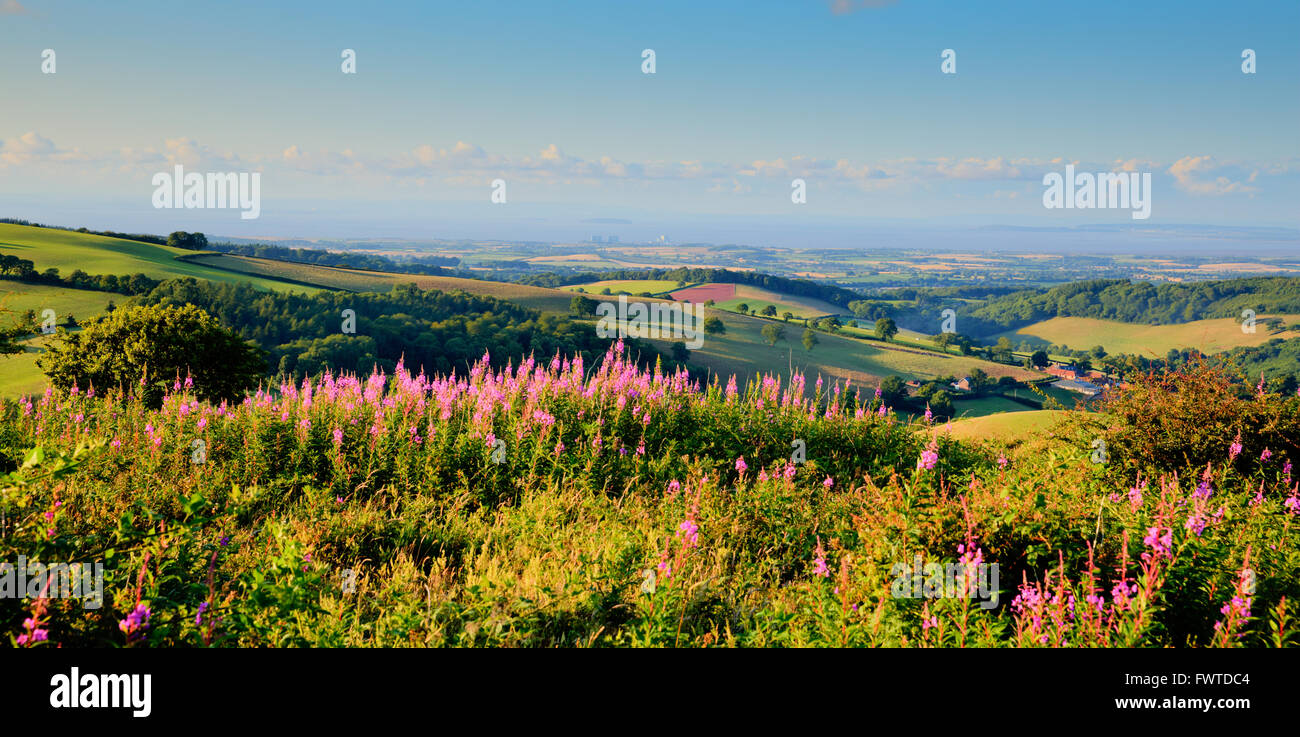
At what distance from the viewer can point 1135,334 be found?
9856 cm

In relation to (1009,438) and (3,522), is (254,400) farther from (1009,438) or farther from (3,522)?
(1009,438)

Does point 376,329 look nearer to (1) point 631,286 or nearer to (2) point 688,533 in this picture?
(2) point 688,533

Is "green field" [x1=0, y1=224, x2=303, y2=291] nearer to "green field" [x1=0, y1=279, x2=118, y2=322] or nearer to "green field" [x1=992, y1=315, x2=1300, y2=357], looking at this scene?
"green field" [x1=0, y1=279, x2=118, y2=322]

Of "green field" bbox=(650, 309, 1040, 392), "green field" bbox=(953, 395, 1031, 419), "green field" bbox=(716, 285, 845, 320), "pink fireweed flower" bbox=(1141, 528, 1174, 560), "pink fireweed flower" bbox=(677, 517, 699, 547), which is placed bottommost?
"green field" bbox=(953, 395, 1031, 419)

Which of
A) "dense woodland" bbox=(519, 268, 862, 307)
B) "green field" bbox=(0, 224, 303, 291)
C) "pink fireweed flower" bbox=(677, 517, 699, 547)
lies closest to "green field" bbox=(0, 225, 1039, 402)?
"green field" bbox=(0, 224, 303, 291)

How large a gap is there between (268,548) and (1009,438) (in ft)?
31.9

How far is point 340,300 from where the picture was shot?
57.8 m

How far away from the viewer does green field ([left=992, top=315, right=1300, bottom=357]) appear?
87.2 m

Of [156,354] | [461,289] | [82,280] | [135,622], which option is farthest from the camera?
[461,289]

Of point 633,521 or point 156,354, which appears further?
point 156,354

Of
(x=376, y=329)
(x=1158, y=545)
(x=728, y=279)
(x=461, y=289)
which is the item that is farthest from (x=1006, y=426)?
(x=728, y=279)

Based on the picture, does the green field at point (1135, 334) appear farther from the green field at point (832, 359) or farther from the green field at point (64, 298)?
the green field at point (64, 298)

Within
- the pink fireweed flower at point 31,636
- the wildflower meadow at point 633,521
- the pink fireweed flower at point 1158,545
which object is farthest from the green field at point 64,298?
the pink fireweed flower at point 1158,545
